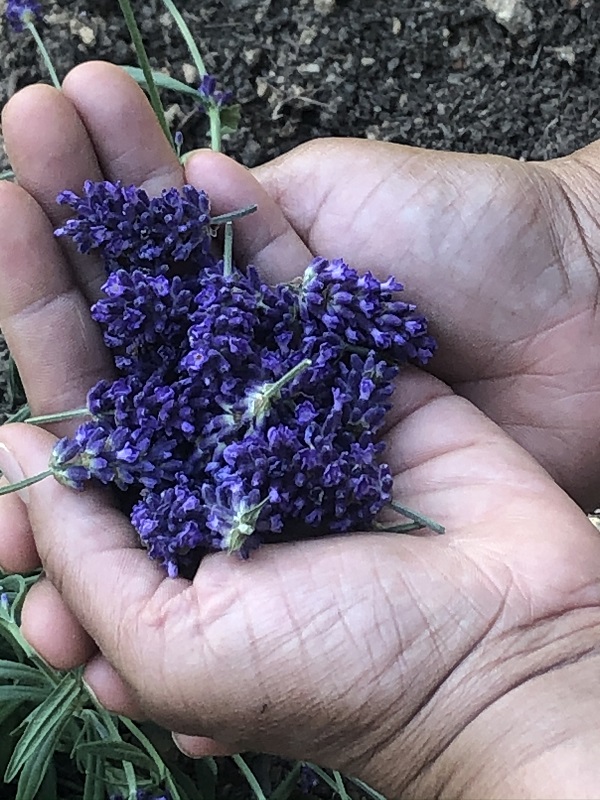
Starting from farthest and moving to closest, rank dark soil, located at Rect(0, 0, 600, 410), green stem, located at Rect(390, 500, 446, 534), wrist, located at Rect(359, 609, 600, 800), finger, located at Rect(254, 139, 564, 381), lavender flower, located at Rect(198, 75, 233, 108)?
dark soil, located at Rect(0, 0, 600, 410) → lavender flower, located at Rect(198, 75, 233, 108) → finger, located at Rect(254, 139, 564, 381) → green stem, located at Rect(390, 500, 446, 534) → wrist, located at Rect(359, 609, 600, 800)

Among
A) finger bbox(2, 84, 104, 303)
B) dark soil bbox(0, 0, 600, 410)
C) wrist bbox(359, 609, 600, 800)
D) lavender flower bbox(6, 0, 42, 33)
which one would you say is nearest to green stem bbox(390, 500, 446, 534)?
wrist bbox(359, 609, 600, 800)

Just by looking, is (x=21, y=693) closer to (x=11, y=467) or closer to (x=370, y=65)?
(x=11, y=467)

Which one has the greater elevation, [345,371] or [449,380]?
[345,371]

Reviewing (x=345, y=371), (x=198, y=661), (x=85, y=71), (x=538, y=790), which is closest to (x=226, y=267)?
(x=345, y=371)

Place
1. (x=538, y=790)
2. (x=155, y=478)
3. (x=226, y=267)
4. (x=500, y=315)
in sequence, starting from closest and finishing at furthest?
(x=538, y=790), (x=155, y=478), (x=226, y=267), (x=500, y=315)

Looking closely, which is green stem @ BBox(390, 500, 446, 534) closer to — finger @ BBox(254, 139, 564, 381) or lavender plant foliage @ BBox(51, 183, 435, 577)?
lavender plant foliage @ BBox(51, 183, 435, 577)

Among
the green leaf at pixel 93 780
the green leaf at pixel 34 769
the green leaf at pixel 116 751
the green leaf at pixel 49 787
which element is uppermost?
the green leaf at pixel 34 769

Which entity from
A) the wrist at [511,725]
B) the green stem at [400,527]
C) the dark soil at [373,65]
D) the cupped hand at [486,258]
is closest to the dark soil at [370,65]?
the dark soil at [373,65]

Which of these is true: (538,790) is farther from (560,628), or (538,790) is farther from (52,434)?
(52,434)

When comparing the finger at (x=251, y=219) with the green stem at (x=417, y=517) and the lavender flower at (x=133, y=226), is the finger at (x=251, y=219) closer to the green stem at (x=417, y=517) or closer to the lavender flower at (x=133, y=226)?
the lavender flower at (x=133, y=226)
